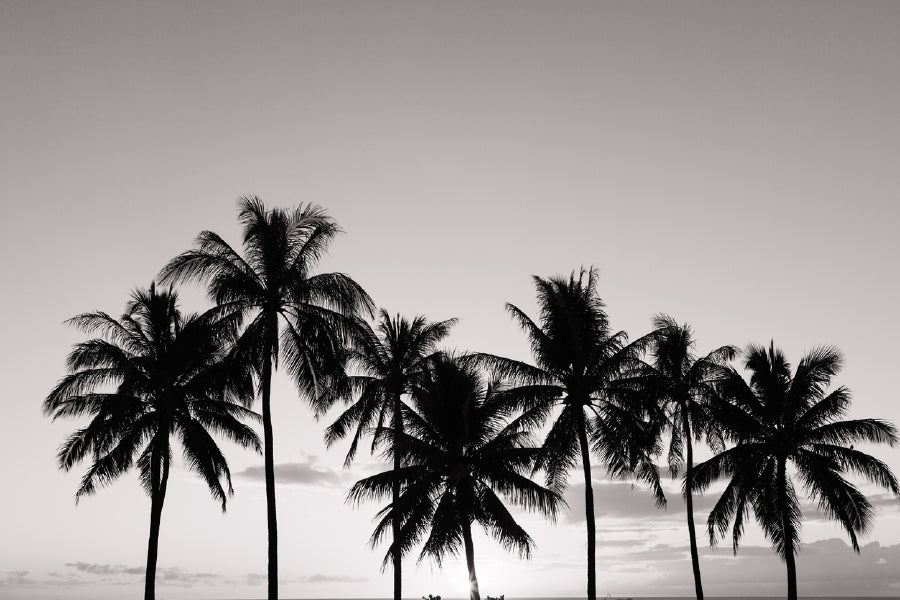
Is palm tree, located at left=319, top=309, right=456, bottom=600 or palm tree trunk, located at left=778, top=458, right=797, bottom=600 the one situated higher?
palm tree, located at left=319, top=309, right=456, bottom=600

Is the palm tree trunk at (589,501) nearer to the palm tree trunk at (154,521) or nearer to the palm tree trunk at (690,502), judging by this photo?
the palm tree trunk at (690,502)

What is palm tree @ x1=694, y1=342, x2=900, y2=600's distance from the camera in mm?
33781

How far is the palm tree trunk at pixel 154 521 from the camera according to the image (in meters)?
31.3

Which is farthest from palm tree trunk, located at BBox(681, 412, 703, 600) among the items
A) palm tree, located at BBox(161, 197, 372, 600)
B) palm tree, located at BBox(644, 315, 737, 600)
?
palm tree, located at BBox(161, 197, 372, 600)

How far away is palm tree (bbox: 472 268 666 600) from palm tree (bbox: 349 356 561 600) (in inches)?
49.1

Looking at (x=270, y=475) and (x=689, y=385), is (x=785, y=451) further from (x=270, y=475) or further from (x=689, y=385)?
(x=270, y=475)

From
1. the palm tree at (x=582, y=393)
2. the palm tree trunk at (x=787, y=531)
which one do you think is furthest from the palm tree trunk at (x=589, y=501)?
the palm tree trunk at (x=787, y=531)

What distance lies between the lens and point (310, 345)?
2892 centimetres

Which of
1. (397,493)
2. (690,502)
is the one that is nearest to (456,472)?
(397,493)

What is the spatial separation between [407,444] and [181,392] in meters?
9.36

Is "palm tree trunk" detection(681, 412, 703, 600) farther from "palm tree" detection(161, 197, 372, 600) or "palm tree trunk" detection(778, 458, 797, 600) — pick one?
"palm tree" detection(161, 197, 372, 600)

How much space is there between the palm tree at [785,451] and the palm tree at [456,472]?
8.92 meters

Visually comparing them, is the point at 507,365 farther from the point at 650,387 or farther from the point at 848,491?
the point at 848,491

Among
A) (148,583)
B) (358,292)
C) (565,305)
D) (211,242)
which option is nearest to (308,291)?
(358,292)
